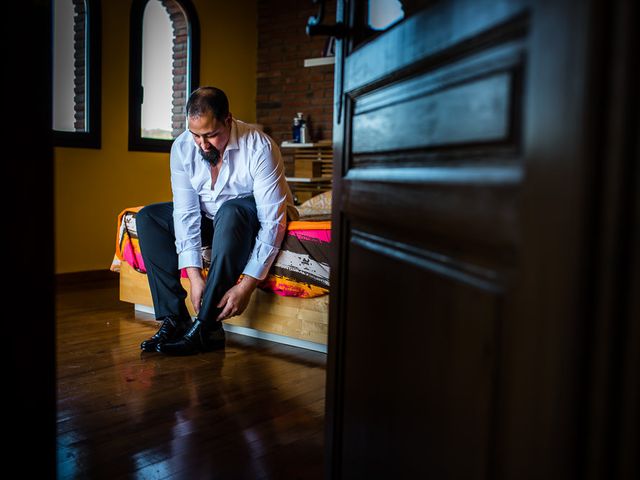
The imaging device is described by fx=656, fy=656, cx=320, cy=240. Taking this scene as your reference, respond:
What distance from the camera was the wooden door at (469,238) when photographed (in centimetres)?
57

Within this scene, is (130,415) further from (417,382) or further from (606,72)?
(606,72)

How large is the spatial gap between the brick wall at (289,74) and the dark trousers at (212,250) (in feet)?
8.95

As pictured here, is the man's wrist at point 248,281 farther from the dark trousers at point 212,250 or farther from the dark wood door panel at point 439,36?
the dark wood door panel at point 439,36

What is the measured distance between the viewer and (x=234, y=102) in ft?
18.8

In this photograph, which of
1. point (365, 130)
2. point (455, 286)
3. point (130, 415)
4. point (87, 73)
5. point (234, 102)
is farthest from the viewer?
point (234, 102)

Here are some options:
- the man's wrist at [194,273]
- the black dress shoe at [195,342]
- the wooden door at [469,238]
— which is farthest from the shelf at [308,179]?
the wooden door at [469,238]

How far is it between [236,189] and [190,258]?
356 millimetres

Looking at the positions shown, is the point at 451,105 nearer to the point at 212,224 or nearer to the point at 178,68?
the point at 212,224

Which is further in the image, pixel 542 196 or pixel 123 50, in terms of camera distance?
pixel 123 50

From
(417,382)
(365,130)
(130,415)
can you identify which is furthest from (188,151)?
(417,382)

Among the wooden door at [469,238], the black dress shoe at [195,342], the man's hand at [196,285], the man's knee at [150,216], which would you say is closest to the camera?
the wooden door at [469,238]

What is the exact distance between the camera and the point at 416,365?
89 cm

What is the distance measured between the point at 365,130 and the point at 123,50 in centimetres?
408

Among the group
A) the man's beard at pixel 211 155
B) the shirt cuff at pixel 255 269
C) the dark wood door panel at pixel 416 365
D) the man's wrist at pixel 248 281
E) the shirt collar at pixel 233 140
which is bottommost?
the man's wrist at pixel 248 281
